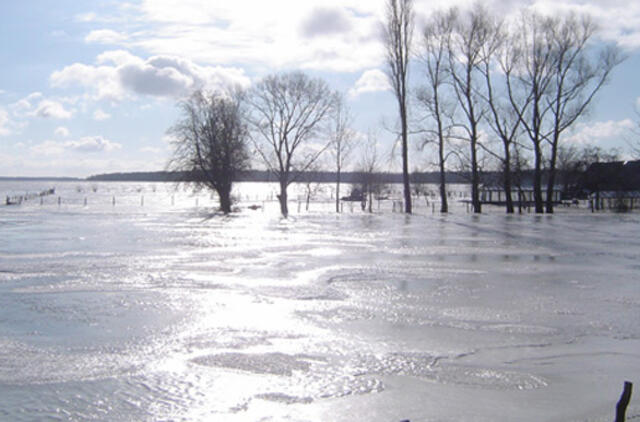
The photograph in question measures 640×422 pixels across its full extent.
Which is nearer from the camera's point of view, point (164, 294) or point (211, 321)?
point (211, 321)

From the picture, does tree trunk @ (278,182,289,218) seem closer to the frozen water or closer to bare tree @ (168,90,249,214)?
bare tree @ (168,90,249,214)

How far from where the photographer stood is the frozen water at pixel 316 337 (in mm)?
5031

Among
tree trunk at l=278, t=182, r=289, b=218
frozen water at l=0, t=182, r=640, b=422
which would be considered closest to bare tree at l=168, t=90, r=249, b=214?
tree trunk at l=278, t=182, r=289, b=218

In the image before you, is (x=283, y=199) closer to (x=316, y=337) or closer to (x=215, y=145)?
(x=215, y=145)

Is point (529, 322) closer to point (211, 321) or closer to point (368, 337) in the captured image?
point (368, 337)

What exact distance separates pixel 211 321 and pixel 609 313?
571cm

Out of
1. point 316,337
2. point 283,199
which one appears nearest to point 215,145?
point 283,199

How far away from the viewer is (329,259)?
14133 millimetres

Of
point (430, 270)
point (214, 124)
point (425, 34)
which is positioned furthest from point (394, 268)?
point (214, 124)

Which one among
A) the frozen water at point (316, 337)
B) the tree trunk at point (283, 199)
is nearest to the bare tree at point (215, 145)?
the tree trunk at point (283, 199)

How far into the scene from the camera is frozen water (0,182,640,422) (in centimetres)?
503

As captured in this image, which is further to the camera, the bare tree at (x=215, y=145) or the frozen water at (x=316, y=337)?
the bare tree at (x=215, y=145)

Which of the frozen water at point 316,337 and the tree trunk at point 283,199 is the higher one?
the tree trunk at point 283,199

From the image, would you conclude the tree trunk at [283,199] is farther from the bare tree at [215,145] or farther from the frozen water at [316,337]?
the frozen water at [316,337]
